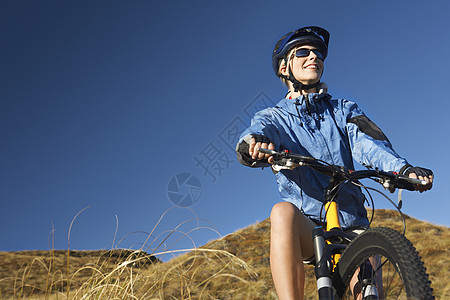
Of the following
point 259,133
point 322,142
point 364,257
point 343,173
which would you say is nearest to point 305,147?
point 322,142

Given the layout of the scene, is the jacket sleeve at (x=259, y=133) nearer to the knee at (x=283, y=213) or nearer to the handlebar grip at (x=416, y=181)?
the knee at (x=283, y=213)

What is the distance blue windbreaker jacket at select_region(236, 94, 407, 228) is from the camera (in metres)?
2.13

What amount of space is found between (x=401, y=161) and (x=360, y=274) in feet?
2.26

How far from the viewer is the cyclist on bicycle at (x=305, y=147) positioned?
Answer: 1.73m

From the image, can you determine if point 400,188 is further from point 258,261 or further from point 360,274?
point 258,261

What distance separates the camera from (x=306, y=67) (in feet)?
8.96

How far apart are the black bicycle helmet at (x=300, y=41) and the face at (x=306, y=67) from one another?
43mm

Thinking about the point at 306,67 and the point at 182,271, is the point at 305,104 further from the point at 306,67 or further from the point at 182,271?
the point at 182,271

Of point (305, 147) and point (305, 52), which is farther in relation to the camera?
point (305, 52)

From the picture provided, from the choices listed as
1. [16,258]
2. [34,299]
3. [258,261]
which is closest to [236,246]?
[258,261]

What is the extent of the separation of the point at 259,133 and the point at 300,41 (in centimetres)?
113

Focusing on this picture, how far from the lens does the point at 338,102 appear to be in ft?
8.48

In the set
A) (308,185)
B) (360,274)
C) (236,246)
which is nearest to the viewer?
(360,274)

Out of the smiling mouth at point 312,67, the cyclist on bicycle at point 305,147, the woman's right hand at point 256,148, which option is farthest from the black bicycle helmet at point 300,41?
the woman's right hand at point 256,148
